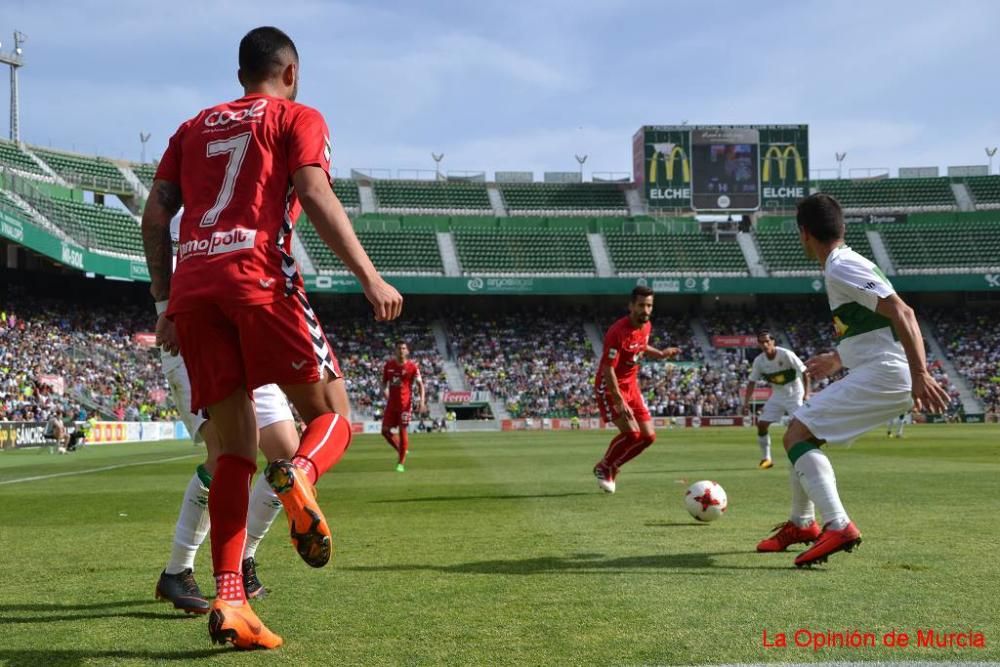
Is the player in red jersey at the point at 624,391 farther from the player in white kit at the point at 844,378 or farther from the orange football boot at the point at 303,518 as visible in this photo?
the orange football boot at the point at 303,518

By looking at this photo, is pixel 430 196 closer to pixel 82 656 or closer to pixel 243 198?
pixel 243 198

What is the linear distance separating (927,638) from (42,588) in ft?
15.5

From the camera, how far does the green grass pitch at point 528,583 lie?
150 inches

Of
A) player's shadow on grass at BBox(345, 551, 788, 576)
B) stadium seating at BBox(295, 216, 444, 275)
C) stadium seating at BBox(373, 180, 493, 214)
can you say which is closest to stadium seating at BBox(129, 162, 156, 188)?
stadium seating at BBox(295, 216, 444, 275)

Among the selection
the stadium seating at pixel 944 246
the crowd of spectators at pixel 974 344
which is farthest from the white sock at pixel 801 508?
the stadium seating at pixel 944 246

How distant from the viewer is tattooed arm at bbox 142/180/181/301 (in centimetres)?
418

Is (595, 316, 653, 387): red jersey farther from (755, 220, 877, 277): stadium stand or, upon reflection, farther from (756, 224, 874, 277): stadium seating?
(756, 224, 874, 277): stadium seating

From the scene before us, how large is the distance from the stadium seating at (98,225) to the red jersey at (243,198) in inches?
1806

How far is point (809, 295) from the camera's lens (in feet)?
206

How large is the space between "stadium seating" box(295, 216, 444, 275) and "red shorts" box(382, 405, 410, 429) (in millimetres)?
37585

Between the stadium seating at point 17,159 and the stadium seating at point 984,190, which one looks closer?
the stadium seating at point 17,159

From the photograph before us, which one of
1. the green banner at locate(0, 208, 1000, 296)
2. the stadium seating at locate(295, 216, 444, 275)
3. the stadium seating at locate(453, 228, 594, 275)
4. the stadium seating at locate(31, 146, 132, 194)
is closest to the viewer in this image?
the stadium seating at locate(31, 146, 132, 194)

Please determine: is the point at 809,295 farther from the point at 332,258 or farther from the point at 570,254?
the point at 332,258

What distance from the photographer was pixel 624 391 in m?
12.5
